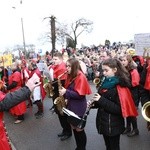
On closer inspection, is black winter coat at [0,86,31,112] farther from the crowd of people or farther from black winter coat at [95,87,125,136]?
black winter coat at [95,87,125,136]

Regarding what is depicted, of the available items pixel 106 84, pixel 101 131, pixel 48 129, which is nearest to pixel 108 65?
pixel 106 84

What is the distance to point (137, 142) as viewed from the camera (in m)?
6.11

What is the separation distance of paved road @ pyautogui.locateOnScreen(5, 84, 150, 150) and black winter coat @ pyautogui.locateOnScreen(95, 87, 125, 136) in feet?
6.12

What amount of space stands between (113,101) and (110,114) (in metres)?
0.19

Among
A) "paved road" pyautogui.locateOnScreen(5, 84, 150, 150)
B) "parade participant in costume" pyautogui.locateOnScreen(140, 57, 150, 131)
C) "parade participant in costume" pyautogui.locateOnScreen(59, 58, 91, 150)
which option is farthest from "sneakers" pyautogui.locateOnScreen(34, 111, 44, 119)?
"parade participant in costume" pyautogui.locateOnScreen(140, 57, 150, 131)

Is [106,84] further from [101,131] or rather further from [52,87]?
[52,87]

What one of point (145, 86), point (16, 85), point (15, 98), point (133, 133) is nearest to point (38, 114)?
point (16, 85)

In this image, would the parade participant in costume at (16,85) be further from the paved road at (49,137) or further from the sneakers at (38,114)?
the sneakers at (38,114)

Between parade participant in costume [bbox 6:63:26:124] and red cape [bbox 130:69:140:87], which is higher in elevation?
red cape [bbox 130:69:140:87]

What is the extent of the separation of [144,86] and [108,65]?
3.79 ft

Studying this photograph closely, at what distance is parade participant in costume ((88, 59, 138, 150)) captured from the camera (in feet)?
13.3

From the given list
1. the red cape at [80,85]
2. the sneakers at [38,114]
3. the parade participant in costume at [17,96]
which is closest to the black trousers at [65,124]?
the red cape at [80,85]

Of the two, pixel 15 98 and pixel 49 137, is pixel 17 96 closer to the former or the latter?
pixel 15 98

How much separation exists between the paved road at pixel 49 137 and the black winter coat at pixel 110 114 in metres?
1.87
